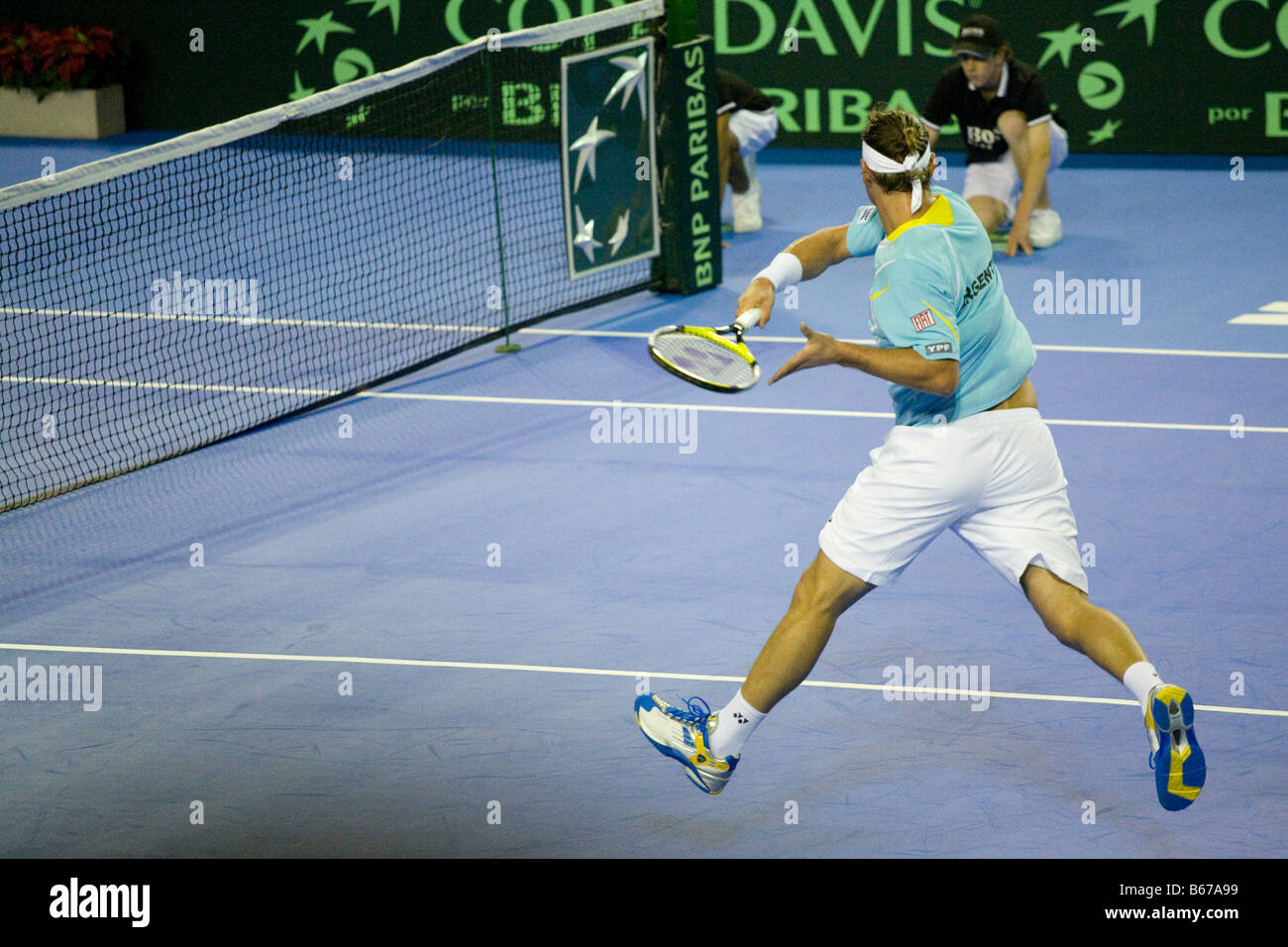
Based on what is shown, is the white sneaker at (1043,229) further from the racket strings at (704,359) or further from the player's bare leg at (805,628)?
the player's bare leg at (805,628)

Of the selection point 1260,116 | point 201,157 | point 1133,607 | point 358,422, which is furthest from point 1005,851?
point 201,157

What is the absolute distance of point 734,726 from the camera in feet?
15.0

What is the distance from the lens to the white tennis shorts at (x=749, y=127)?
1196cm

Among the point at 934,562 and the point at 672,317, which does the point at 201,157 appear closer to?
the point at 672,317

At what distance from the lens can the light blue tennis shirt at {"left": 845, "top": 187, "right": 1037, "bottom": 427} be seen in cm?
422

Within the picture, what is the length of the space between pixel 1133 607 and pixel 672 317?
4546mm

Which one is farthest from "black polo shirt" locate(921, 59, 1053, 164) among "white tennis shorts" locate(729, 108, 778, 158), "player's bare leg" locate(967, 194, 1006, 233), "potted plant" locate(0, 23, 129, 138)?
"potted plant" locate(0, 23, 129, 138)

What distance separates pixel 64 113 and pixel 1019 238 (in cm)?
1003

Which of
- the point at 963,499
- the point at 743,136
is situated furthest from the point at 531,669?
the point at 743,136

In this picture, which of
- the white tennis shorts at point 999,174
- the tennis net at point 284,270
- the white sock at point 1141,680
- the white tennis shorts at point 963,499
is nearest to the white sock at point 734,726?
the white tennis shorts at point 963,499

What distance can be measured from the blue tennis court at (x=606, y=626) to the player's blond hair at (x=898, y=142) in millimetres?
1798

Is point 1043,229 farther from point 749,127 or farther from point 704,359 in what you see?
point 704,359

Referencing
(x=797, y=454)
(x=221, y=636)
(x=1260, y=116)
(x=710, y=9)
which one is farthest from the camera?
(x=710, y=9)

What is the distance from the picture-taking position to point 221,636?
19.4 feet
